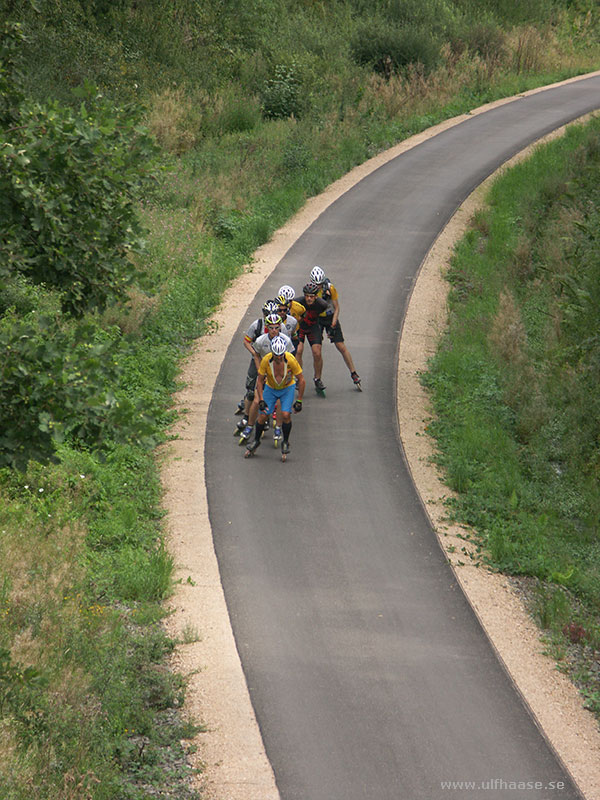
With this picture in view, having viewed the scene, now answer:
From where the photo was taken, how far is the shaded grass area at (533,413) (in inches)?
455

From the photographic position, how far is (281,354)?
13.0 m

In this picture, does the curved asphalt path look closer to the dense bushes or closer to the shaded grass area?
the shaded grass area

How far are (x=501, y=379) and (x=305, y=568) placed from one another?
6.84 m

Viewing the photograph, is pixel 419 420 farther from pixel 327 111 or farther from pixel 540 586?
Result: pixel 327 111

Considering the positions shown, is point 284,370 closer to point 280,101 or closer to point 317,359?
point 317,359

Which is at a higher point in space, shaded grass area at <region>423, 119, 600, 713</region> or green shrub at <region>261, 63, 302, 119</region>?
green shrub at <region>261, 63, 302, 119</region>

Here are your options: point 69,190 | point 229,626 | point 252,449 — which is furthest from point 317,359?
point 69,190

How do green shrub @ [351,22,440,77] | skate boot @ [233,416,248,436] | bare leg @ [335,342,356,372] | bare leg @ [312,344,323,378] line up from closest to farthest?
skate boot @ [233,416,248,436] < bare leg @ [312,344,323,378] < bare leg @ [335,342,356,372] < green shrub @ [351,22,440,77]

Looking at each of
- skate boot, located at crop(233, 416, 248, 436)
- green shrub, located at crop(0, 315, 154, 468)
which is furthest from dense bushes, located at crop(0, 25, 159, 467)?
skate boot, located at crop(233, 416, 248, 436)

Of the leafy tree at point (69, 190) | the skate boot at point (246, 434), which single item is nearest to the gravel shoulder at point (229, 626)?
the skate boot at point (246, 434)

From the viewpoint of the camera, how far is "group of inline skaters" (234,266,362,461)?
13.2 metres

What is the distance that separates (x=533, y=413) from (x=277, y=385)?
462 centimetres

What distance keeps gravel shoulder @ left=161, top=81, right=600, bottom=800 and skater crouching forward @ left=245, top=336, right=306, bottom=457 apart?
1134 millimetres

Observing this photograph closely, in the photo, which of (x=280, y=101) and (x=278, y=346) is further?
(x=280, y=101)
